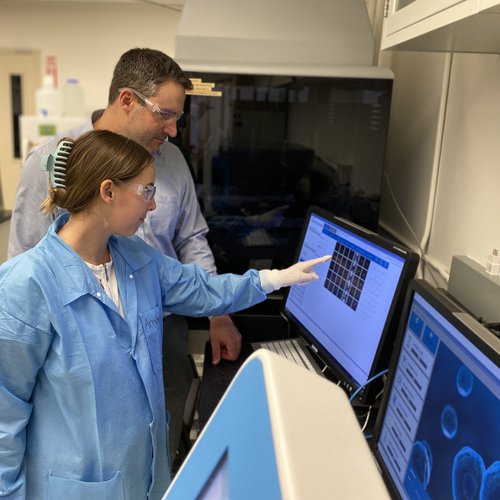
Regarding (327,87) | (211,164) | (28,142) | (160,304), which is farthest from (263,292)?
(28,142)

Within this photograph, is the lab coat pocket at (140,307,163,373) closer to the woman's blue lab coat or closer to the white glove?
the woman's blue lab coat

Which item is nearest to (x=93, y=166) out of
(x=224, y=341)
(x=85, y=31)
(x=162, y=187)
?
(x=162, y=187)

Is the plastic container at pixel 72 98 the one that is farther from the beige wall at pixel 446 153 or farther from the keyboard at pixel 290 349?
the keyboard at pixel 290 349

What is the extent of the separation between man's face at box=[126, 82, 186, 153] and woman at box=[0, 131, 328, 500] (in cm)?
26

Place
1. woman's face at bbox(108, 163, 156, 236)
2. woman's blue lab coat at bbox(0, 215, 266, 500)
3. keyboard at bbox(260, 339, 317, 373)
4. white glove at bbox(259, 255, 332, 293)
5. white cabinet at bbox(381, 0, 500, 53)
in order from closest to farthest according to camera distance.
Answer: white cabinet at bbox(381, 0, 500, 53) < woman's blue lab coat at bbox(0, 215, 266, 500) < woman's face at bbox(108, 163, 156, 236) < white glove at bbox(259, 255, 332, 293) < keyboard at bbox(260, 339, 317, 373)

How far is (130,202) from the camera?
3.55 feet

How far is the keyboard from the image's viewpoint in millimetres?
1295

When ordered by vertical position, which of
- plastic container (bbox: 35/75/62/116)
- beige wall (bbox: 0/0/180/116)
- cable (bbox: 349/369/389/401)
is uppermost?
beige wall (bbox: 0/0/180/116)

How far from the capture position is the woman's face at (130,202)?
3.53ft

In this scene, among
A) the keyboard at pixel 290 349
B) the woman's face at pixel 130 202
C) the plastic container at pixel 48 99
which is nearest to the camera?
the woman's face at pixel 130 202

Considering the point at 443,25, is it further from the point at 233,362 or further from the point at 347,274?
the point at 233,362

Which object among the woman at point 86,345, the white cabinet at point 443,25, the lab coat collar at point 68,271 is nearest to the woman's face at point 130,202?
the woman at point 86,345

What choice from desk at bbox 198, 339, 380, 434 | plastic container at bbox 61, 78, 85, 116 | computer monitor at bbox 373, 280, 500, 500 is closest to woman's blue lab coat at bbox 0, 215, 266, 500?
desk at bbox 198, 339, 380, 434

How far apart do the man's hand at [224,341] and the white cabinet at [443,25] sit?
81 cm
